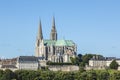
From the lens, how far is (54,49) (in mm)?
119125

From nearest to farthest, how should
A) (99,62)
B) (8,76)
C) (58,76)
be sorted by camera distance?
1. (8,76)
2. (58,76)
3. (99,62)

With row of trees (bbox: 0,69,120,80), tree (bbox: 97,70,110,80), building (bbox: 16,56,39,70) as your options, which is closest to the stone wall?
building (bbox: 16,56,39,70)

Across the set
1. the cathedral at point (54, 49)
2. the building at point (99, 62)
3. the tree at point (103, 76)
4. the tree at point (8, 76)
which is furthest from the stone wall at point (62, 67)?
the tree at point (8, 76)

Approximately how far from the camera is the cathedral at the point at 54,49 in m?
116

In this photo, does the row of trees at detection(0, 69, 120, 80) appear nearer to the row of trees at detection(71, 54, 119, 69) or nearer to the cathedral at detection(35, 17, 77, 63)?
the row of trees at detection(71, 54, 119, 69)

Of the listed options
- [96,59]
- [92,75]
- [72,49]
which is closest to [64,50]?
[72,49]

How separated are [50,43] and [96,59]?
479 inches

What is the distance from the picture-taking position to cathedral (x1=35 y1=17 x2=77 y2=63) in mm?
116444

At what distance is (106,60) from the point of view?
114 meters

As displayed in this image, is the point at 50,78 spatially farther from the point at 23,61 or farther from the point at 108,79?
the point at 23,61

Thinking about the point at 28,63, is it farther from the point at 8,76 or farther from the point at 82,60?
the point at 8,76

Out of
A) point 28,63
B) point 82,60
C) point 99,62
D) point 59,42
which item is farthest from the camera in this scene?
point 59,42

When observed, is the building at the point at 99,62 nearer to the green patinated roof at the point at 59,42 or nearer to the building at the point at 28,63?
the green patinated roof at the point at 59,42

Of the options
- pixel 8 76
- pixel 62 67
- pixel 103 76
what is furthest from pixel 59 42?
pixel 8 76
